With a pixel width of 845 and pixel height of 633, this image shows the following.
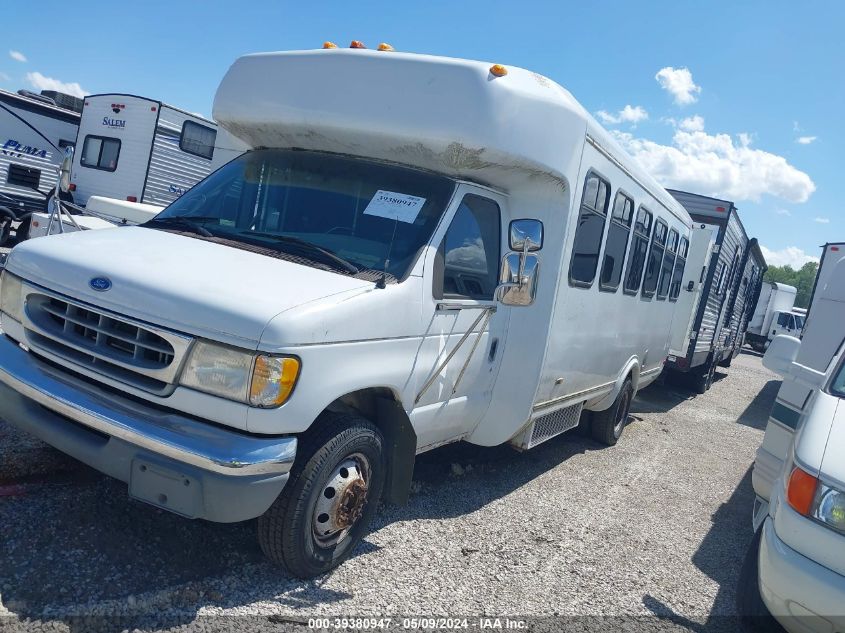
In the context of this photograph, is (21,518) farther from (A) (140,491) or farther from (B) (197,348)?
(B) (197,348)

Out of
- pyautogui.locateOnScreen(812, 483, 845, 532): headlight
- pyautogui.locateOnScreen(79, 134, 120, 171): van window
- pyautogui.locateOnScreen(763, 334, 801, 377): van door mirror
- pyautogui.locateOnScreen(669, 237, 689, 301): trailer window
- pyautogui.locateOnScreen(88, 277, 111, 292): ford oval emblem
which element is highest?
pyautogui.locateOnScreen(79, 134, 120, 171): van window

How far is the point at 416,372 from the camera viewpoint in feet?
12.6

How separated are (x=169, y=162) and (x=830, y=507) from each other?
14.4 m

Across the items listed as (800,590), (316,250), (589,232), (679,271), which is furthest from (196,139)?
(800,590)

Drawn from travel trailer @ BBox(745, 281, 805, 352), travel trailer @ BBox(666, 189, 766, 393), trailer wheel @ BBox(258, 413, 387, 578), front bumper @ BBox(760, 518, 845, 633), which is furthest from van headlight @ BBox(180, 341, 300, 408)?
travel trailer @ BBox(745, 281, 805, 352)

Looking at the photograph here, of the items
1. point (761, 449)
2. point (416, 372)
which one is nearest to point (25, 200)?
point (416, 372)

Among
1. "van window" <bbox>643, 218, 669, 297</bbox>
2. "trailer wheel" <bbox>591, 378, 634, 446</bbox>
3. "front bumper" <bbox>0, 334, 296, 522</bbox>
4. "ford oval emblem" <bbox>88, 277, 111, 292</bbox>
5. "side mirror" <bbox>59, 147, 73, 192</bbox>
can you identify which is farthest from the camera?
"van window" <bbox>643, 218, 669, 297</bbox>

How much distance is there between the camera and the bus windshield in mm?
3725

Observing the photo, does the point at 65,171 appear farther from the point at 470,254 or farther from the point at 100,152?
the point at 100,152

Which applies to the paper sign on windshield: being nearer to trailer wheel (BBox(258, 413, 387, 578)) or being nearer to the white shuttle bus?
the white shuttle bus

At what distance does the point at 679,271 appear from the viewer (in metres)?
9.58

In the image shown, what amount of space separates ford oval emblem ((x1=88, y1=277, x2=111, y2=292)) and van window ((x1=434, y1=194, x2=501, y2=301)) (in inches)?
Answer: 67.4

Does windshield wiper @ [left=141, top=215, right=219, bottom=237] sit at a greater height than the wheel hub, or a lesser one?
greater

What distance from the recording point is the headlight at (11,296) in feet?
11.4
